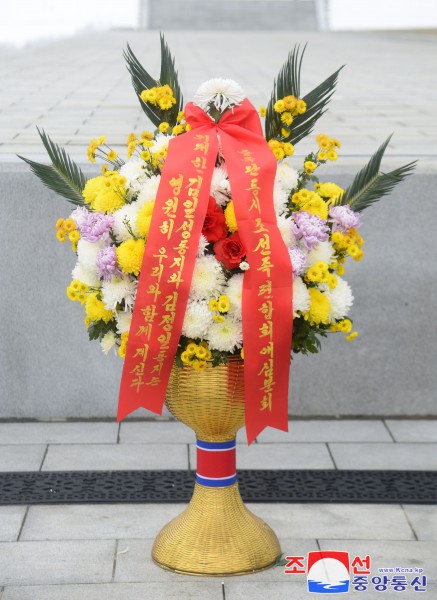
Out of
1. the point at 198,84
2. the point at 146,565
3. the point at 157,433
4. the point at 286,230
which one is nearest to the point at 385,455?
the point at 157,433

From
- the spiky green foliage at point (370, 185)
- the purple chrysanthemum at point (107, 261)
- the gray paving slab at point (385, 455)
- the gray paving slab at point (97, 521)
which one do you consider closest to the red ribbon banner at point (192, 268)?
the purple chrysanthemum at point (107, 261)

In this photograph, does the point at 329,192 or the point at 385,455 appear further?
the point at 385,455

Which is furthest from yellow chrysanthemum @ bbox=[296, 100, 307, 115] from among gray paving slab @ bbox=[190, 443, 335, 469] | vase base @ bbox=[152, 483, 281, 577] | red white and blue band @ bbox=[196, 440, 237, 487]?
gray paving slab @ bbox=[190, 443, 335, 469]

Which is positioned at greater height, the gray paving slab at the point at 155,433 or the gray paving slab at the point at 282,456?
the gray paving slab at the point at 155,433

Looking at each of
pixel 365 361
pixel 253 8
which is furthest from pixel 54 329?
pixel 253 8

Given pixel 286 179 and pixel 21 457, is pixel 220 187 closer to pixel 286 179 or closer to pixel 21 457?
pixel 286 179

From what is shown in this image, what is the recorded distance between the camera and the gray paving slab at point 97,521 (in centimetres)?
421

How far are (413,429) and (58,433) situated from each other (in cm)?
178

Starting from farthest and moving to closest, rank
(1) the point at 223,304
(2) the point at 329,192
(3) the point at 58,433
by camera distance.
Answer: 1. (3) the point at 58,433
2. (2) the point at 329,192
3. (1) the point at 223,304

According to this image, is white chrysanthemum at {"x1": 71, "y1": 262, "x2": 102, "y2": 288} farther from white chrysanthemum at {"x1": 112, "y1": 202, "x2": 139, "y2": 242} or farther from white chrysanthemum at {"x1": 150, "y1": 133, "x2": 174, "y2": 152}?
white chrysanthemum at {"x1": 150, "y1": 133, "x2": 174, "y2": 152}

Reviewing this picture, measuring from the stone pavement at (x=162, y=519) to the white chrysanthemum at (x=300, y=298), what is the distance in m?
0.99

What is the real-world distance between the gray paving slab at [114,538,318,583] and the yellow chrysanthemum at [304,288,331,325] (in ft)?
3.07

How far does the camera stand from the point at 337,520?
439 cm

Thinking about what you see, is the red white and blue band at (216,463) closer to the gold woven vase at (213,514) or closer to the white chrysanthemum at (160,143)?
the gold woven vase at (213,514)
